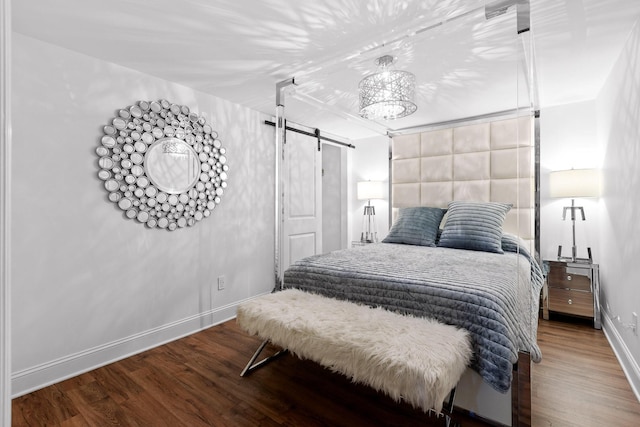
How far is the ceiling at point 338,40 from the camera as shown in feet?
5.61

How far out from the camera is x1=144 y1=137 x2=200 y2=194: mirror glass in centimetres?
251

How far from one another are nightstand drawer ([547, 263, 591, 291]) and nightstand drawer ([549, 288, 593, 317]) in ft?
0.15

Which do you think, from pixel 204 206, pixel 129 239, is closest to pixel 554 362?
pixel 204 206

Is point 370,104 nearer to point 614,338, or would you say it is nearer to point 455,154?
point 455,154

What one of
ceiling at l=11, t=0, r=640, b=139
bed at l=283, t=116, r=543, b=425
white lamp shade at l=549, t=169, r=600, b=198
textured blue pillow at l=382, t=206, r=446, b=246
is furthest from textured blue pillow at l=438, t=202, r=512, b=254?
ceiling at l=11, t=0, r=640, b=139

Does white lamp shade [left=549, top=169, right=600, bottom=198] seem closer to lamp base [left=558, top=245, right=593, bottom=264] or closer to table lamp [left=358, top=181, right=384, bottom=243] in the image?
lamp base [left=558, top=245, right=593, bottom=264]

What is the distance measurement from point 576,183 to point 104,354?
408 cm

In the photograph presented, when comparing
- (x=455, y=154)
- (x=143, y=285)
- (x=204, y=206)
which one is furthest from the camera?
(x=455, y=154)

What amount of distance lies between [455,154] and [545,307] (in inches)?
67.0

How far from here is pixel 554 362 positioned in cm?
219

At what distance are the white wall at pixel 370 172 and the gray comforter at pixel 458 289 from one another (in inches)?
72.3

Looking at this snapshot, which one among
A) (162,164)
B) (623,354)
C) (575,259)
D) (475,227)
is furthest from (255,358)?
(575,259)

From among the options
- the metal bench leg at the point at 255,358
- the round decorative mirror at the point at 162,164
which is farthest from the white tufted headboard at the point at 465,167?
the metal bench leg at the point at 255,358

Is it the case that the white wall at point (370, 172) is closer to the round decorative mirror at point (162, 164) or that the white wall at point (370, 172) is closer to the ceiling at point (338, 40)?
the ceiling at point (338, 40)
